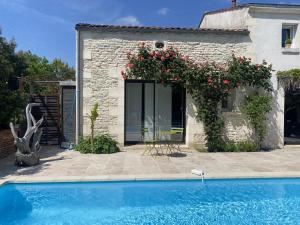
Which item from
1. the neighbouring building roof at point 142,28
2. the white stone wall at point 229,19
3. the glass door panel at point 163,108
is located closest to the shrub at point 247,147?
the glass door panel at point 163,108

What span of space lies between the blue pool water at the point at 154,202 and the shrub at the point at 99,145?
13.0 ft

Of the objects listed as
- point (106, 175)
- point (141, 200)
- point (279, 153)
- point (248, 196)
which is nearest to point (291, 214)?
point (248, 196)

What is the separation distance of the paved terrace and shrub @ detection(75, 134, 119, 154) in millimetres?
356

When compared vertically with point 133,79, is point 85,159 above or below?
below

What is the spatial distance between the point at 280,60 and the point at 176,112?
5.14 metres

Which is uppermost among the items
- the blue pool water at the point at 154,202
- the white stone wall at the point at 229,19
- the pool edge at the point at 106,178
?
the white stone wall at the point at 229,19

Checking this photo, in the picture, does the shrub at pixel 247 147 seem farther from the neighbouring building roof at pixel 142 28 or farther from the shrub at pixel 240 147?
the neighbouring building roof at pixel 142 28

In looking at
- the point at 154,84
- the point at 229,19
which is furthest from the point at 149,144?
the point at 229,19

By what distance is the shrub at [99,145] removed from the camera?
12000mm

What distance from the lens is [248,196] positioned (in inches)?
297

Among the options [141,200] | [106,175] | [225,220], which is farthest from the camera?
[106,175]

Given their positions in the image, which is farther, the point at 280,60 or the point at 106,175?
the point at 280,60

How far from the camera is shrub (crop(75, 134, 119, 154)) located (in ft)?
39.4

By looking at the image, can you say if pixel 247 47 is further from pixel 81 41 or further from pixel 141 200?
pixel 141 200
